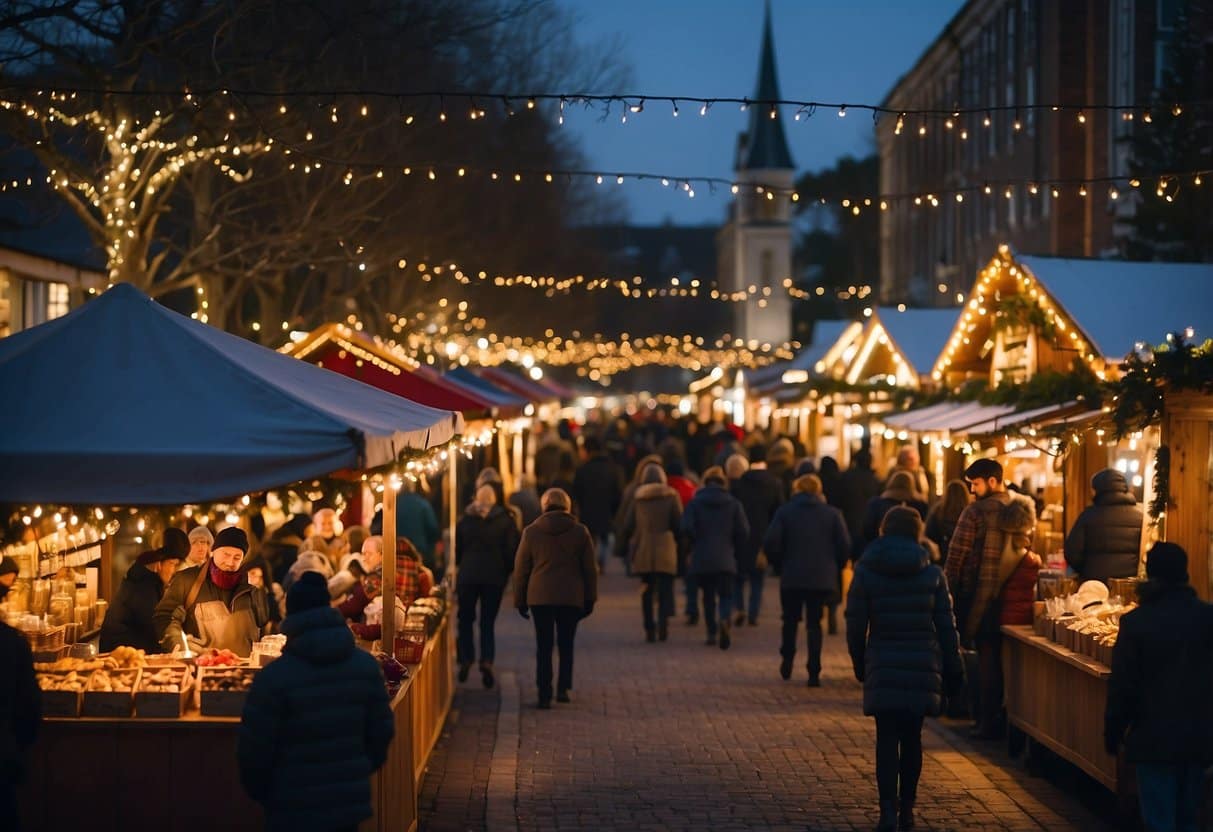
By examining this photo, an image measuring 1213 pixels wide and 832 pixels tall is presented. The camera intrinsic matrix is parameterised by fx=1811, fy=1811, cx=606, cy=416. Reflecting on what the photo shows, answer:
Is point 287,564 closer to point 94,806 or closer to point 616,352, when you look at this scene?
point 94,806

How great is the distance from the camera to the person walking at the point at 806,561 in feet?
50.9

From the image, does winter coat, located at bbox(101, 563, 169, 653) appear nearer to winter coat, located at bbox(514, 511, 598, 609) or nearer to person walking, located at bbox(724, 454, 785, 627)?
winter coat, located at bbox(514, 511, 598, 609)

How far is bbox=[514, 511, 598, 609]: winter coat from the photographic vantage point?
45.4 ft

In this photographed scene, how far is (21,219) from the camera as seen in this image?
1045 inches

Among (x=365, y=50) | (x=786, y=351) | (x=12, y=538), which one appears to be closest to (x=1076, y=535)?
Answer: (x=12, y=538)

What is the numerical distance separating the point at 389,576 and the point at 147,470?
3010 millimetres

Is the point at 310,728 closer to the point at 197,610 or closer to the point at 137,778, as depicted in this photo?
the point at 137,778

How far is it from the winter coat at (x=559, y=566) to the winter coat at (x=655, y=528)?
3915 mm

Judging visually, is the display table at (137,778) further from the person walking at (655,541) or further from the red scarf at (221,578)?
the person walking at (655,541)

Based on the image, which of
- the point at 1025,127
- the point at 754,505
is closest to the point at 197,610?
the point at 754,505

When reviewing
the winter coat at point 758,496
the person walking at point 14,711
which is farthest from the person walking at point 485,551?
the person walking at point 14,711

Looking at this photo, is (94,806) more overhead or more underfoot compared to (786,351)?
more underfoot

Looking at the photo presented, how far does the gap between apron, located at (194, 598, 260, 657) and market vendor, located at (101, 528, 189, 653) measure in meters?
0.28

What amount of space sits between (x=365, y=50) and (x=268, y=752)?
14688 mm
